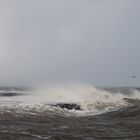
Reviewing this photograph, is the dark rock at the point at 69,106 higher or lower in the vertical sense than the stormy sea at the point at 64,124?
higher

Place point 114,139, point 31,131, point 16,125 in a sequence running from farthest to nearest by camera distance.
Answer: point 16,125, point 31,131, point 114,139

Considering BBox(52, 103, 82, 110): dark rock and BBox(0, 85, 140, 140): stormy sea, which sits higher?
BBox(52, 103, 82, 110): dark rock

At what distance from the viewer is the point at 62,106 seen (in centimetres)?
4128

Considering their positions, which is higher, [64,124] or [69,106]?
[69,106]

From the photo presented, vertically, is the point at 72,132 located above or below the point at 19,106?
below

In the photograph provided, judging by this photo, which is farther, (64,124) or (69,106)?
(69,106)

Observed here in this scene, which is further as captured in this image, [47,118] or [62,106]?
[62,106]

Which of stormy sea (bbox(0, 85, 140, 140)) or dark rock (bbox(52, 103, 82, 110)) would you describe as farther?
dark rock (bbox(52, 103, 82, 110))

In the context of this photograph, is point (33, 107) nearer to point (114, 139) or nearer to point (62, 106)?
point (62, 106)

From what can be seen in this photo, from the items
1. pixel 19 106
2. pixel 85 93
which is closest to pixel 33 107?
pixel 19 106

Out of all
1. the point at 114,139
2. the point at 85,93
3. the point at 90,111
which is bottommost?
the point at 114,139

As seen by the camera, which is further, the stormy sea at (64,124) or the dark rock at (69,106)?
the dark rock at (69,106)

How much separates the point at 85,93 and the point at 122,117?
80.4 feet

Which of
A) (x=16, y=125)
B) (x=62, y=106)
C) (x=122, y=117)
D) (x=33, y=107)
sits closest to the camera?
(x=16, y=125)
